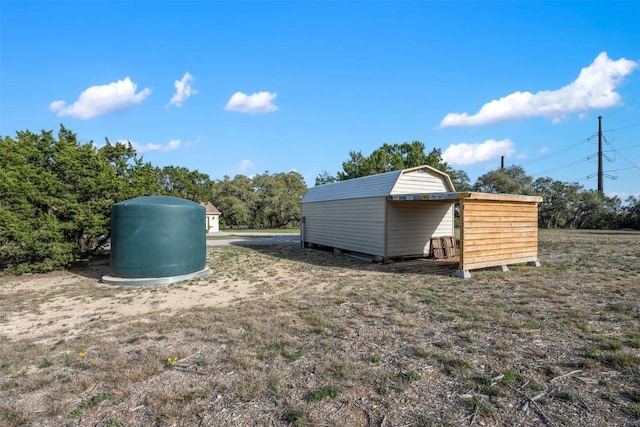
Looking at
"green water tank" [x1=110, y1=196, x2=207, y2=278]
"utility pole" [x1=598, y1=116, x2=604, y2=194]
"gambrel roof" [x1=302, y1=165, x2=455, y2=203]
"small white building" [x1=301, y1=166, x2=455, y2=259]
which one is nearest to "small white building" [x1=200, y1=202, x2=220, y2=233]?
"small white building" [x1=301, y1=166, x2=455, y2=259]

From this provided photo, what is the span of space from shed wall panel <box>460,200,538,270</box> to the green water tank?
7031 millimetres

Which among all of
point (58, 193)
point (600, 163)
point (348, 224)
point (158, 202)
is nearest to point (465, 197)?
point (348, 224)

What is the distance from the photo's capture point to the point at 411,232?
458 inches

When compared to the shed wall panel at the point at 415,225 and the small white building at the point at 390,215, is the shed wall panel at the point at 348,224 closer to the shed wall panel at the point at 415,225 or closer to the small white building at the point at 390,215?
the small white building at the point at 390,215

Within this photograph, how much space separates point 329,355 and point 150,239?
6.20 m

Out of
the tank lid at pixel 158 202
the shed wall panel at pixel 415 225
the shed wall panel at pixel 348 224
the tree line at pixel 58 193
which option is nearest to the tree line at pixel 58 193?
the tree line at pixel 58 193

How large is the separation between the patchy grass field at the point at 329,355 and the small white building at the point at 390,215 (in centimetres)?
395

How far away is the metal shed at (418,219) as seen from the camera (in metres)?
8.57

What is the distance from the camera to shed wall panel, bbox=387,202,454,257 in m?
11.2

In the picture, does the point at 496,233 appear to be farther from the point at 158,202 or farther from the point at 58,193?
the point at 58,193

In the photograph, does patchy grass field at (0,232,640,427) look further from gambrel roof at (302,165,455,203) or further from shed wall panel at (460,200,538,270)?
gambrel roof at (302,165,455,203)

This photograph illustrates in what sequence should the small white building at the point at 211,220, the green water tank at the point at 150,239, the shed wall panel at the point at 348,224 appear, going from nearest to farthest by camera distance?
the green water tank at the point at 150,239, the shed wall panel at the point at 348,224, the small white building at the point at 211,220

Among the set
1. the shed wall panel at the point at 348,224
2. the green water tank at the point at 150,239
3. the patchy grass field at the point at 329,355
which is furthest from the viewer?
the shed wall panel at the point at 348,224

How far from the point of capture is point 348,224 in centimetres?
1316
